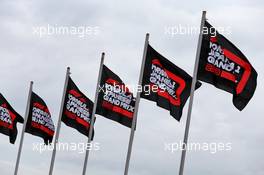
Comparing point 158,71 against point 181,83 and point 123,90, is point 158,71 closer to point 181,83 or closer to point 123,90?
point 181,83

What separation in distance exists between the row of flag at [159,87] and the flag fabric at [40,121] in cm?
6

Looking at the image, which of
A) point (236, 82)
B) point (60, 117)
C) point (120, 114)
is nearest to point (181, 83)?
point (236, 82)

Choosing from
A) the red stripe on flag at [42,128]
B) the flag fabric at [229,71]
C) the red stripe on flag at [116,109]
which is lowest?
the red stripe on flag at [42,128]

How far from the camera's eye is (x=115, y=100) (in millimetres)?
29516

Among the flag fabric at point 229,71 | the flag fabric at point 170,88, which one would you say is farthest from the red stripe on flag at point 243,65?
the flag fabric at point 170,88

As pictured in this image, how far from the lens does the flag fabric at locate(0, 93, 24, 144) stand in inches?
1479

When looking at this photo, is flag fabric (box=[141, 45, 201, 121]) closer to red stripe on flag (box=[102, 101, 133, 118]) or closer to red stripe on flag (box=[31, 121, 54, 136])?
red stripe on flag (box=[102, 101, 133, 118])

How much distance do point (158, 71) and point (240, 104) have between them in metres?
4.36

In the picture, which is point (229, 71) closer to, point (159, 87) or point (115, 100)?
point (159, 87)

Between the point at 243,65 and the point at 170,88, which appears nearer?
the point at 243,65

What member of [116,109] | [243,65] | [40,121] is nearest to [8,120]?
[40,121]

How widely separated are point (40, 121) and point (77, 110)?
352 cm

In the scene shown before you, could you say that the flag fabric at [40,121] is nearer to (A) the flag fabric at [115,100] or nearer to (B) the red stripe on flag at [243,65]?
(A) the flag fabric at [115,100]

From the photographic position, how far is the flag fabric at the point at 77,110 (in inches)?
1293
